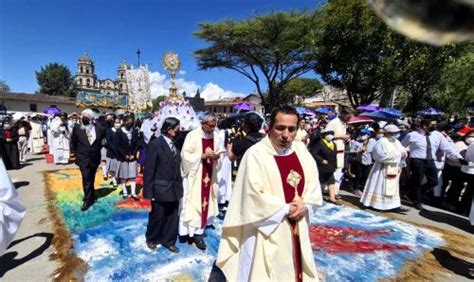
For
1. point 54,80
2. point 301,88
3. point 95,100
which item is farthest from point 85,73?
point 301,88

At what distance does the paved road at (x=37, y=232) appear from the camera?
388cm

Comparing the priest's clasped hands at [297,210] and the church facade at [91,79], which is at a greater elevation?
the church facade at [91,79]

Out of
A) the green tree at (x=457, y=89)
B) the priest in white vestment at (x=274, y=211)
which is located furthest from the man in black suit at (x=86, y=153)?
the green tree at (x=457, y=89)

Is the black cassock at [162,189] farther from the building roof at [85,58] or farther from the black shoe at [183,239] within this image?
the building roof at [85,58]

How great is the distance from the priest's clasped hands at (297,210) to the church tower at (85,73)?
11717 centimetres

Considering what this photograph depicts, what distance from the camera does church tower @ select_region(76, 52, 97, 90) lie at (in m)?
108

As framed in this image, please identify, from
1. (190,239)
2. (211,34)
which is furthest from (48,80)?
(190,239)

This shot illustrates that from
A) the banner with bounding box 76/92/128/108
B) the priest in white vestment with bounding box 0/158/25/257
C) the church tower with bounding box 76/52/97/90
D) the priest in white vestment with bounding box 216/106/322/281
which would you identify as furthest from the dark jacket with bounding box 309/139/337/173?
the church tower with bounding box 76/52/97/90

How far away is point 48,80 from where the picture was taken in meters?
68.6

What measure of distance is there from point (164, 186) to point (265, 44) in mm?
21168

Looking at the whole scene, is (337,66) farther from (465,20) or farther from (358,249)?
(465,20)

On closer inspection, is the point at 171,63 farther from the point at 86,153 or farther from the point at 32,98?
the point at 32,98

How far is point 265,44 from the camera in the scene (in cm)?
2372

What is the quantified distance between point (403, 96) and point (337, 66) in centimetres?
1090
